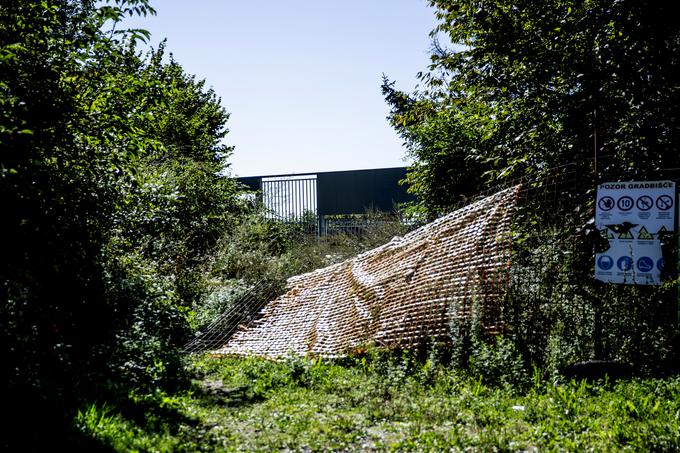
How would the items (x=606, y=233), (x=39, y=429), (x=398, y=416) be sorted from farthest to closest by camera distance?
(x=606, y=233), (x=398, y=416), (x=39, y=429)

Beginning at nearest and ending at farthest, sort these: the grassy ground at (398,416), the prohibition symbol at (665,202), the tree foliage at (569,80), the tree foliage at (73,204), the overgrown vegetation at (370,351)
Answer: the grassy ground at (398,416), the overgrown vegetation at (370,351), the tree foliage at (73,204), the prohibition symbol at (665,202), the tree foliage at (569,80)

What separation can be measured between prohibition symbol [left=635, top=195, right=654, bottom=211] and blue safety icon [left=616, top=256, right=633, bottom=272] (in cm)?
52

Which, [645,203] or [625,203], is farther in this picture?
[625,203]

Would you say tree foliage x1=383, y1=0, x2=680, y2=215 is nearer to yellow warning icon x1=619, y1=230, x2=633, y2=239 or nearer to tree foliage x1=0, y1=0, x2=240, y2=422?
yellow warning icon x1=619, y1=230, x2=633, y2=239

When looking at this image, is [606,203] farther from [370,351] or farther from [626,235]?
[370,351]

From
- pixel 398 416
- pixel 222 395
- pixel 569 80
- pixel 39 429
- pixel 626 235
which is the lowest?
pixel 222 395

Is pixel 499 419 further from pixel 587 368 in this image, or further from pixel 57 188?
pixel 57 188

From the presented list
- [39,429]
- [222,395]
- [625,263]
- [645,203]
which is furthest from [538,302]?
[39,429]

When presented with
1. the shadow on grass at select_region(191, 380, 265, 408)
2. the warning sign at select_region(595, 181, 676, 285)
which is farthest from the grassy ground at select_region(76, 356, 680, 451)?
the warning sign at select_region(595, 181, 676, 285)

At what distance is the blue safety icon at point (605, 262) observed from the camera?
5.69m

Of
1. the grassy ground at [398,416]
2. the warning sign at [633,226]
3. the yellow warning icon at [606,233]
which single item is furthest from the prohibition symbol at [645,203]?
the grassy ground at [398,416]

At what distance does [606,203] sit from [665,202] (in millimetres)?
532

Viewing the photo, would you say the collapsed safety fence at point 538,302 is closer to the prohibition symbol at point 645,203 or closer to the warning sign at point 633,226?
the warning sign at point 633,226

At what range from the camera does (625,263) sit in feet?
18.5
